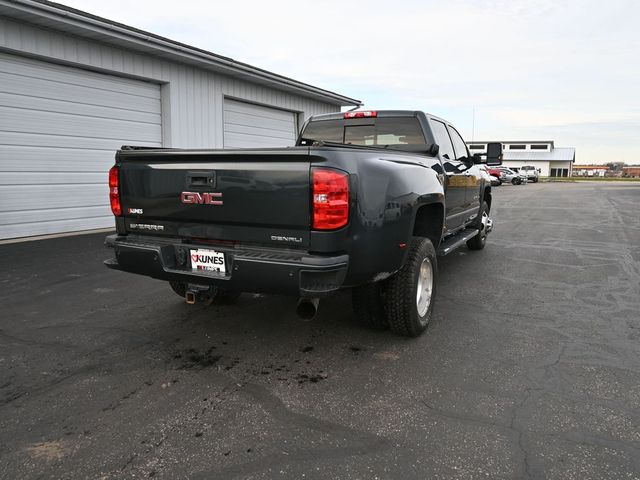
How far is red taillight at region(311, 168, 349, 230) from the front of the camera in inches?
113

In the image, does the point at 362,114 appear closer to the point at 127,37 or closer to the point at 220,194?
the point at 220,194

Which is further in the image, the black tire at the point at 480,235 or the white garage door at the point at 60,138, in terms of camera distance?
the white garage door at the point at 60,138

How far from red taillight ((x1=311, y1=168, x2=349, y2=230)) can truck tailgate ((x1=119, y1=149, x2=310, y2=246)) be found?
6cm

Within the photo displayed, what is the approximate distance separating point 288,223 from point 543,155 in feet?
301

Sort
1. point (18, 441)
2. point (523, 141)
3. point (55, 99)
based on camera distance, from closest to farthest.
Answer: point (18, 441), point (55, 99), point (523, 141)

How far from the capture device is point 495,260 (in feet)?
23.4

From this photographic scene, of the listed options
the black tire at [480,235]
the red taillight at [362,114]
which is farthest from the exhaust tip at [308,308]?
the black tire at [480,235]

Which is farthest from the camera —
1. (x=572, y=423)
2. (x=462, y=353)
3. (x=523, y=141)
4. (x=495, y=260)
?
(x=523, y=141)

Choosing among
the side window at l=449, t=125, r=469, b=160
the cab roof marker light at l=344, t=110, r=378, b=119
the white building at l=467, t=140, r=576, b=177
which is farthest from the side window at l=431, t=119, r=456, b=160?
the white building at l=467, t=140, r=576, b=177

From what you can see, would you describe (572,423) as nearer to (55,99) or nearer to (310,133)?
(310,133)

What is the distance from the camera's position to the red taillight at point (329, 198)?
9.38 ft

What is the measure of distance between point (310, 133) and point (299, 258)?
9.91 ft

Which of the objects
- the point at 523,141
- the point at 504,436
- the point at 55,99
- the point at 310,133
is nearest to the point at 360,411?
the point at 504,436

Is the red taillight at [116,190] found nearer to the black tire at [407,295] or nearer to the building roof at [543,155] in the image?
the black tire at [407,295]
